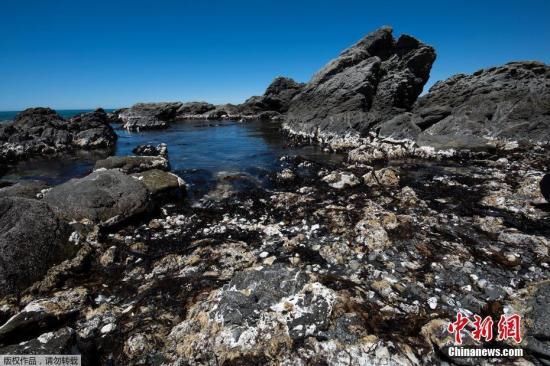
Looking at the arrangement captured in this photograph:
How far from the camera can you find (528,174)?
49.1ft

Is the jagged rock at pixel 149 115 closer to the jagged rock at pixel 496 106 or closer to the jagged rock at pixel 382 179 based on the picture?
the jagged rock at pixel 496 106

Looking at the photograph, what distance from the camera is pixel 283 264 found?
7496 mm

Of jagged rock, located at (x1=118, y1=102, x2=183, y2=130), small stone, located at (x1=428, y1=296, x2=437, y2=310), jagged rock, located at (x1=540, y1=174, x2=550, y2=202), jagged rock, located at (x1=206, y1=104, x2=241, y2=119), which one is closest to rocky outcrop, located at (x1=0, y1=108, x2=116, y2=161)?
jagged rock, located at (x1=118, y1=102, x2=183, y2=130)

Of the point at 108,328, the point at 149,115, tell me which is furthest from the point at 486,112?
the point at 149,115

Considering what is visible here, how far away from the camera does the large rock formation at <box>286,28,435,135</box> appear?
33594 millimetres

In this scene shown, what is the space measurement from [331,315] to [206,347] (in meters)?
2.36

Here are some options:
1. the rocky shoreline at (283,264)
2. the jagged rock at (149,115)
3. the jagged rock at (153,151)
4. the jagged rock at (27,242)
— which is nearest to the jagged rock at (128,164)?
the rocky shoreline at (283,264)

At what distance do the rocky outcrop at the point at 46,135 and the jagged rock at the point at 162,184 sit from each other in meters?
23.8

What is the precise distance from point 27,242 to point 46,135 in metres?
34.0

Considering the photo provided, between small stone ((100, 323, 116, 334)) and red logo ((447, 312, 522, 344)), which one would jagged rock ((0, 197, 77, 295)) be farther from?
red logo ((447, 312, 522, 344))

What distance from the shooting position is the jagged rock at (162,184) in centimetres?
1366

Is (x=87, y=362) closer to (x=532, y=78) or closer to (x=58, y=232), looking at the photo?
(x=58, y=232)

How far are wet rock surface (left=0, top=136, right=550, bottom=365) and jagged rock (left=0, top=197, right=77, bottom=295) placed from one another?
35 centimetres

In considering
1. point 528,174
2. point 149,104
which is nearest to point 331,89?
point 528,174
